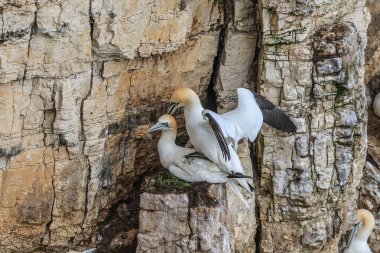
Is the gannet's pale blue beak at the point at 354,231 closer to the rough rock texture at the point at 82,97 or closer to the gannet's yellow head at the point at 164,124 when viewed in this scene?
the rough rock texture at the point at 82,97

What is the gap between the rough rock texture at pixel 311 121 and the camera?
11516mm

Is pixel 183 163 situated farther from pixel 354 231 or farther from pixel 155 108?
pixel 354 231

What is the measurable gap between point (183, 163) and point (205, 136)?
47 centimetres

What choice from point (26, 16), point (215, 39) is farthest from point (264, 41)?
point (26, 16)

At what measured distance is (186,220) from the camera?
10.7 metres

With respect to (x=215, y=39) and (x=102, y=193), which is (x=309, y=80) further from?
(x=102, y=193)

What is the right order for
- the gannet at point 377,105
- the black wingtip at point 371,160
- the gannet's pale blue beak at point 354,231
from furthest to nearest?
the gannet at point 377,105 → the black wingtip at point 371,160 → the gannet's pale blue beak at point 354,231

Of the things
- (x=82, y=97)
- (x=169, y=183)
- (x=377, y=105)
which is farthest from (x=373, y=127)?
(x=82, y=97)

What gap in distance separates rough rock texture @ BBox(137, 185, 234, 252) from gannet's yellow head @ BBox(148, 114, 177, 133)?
93 centimetres

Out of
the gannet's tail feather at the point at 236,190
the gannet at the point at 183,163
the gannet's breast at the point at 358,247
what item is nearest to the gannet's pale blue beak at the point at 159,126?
the gannet at the point at 183,163

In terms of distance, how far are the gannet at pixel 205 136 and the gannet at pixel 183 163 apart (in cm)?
10

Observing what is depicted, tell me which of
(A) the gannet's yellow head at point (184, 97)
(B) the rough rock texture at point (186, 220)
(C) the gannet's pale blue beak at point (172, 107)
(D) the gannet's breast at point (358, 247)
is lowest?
(D) the gannet's breast at point (358, 247)

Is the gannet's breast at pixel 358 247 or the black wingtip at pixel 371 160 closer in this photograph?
the gannet's breast at pixel 358 247

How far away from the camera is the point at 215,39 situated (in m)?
11.9
